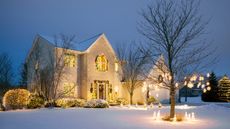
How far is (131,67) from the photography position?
1469 inches

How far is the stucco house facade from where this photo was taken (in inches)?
1309

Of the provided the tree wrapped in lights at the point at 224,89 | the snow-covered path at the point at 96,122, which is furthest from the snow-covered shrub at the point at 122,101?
the snow-covered path at the point at 96,122

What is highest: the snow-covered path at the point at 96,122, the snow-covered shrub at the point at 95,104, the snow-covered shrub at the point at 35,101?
the snow-covered shrub at the point at 35,101

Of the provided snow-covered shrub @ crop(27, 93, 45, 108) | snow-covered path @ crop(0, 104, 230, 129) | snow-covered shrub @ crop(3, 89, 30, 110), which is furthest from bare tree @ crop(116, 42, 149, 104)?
snow-covered path @ crop(0, 104, 230, 129)

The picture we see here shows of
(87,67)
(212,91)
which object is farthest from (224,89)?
(87,67)

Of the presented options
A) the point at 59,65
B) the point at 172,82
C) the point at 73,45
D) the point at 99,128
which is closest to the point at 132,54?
the point at 73,45

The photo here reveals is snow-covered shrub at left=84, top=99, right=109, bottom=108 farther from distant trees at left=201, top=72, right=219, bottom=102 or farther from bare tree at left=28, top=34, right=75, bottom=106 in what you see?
distant trees at left=201, top=72, right=219, bottom=102

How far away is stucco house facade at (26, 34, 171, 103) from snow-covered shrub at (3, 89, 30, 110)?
720 cm

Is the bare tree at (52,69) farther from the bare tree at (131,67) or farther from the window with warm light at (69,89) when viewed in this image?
the bare tree at (131,67)

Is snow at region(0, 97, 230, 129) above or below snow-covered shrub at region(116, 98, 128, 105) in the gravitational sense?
below

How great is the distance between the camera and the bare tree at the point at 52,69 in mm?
31234

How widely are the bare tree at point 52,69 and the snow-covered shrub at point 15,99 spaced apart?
5.11 metres

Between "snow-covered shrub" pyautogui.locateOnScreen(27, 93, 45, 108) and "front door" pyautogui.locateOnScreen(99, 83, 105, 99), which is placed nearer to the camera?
"snow-covered shrub" pyautogui.locateOnScreen(27, 93, 45, 108)

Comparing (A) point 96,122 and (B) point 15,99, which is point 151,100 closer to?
(B) point 15,99
